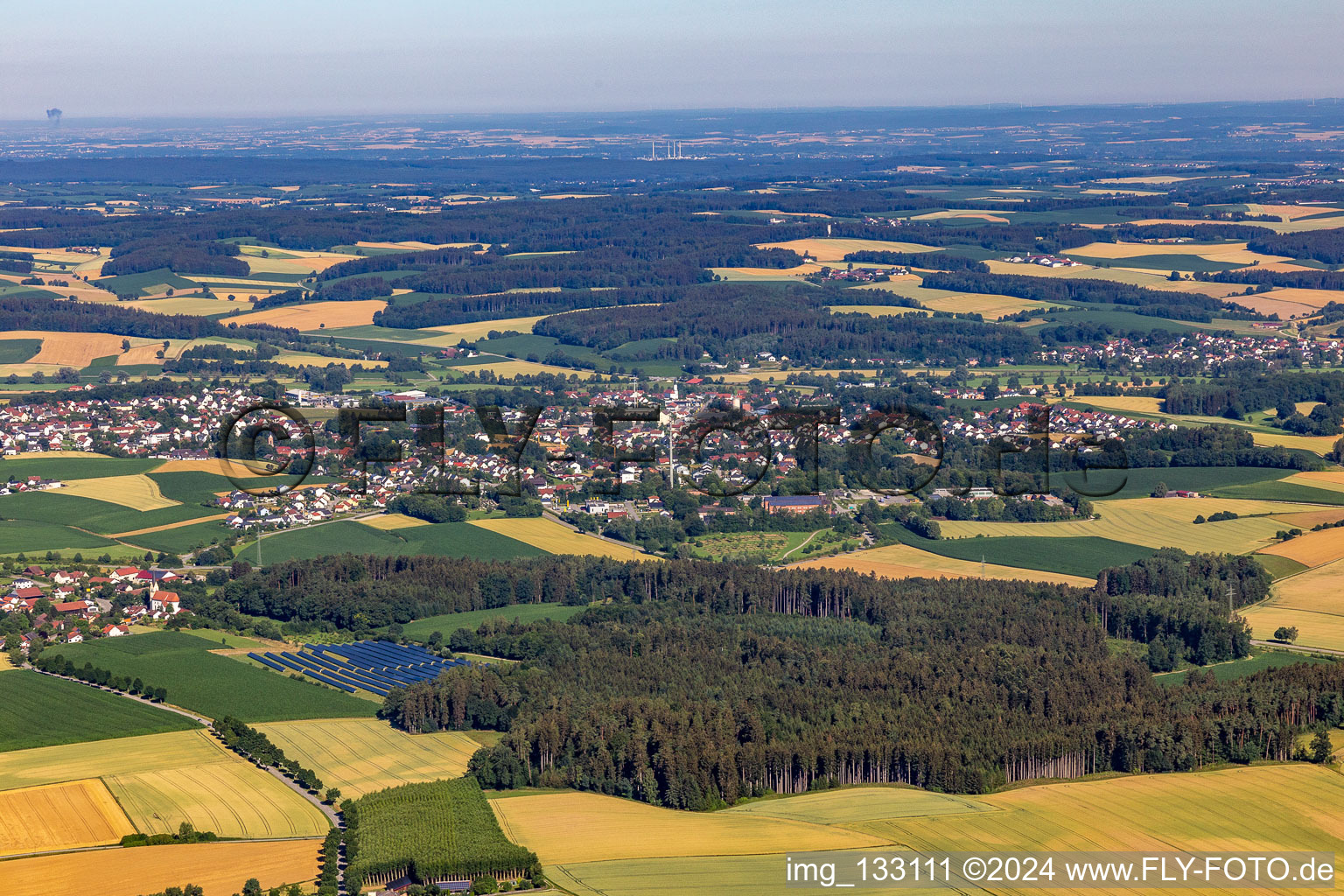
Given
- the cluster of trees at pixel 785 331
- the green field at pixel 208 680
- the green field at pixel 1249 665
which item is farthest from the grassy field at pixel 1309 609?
the cluster of trees at pixel 785 331

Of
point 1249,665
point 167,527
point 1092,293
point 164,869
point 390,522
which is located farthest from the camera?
point 1092,293

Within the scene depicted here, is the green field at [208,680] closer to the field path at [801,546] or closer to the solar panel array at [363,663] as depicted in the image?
the solar panel array at [363,663]

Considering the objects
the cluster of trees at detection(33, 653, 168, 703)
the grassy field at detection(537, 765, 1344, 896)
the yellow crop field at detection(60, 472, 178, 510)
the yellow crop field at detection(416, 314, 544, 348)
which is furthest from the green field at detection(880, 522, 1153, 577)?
the yellow crop field at detection(416, 314, 544, 348)

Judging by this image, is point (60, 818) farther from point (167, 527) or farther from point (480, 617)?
point (167, 527)

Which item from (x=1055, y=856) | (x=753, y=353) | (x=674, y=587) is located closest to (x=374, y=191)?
(x=753, y=353)

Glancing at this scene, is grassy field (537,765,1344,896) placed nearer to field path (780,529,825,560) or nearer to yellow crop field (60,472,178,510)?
field path (780,529,825,560)

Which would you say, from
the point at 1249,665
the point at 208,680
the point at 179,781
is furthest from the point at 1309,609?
the point at 179,781
